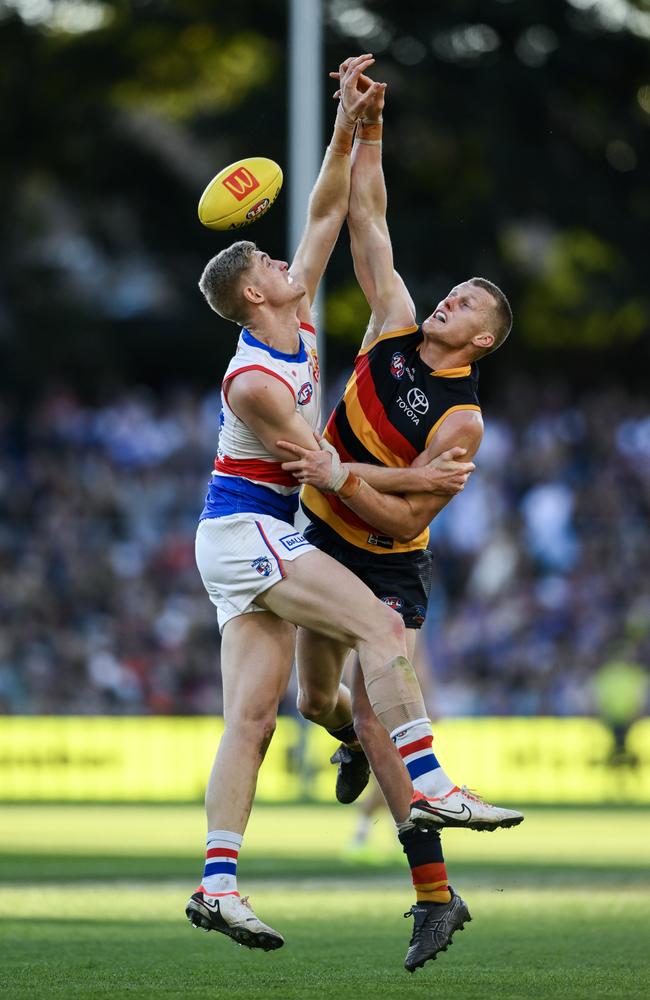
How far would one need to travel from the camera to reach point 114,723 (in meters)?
19.0

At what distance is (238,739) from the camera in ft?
24.9

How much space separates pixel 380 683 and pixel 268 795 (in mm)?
11852

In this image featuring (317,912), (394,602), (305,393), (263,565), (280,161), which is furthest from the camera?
(280,161)

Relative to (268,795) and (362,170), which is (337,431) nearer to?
(362,170)

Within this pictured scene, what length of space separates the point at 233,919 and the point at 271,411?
6.80ft

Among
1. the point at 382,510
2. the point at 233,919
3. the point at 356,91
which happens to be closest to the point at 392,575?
the point at 382,510

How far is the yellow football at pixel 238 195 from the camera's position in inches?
312

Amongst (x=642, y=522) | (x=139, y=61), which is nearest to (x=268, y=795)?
(x=642, y=522)

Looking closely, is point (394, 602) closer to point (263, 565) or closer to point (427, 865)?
point (263, 565)

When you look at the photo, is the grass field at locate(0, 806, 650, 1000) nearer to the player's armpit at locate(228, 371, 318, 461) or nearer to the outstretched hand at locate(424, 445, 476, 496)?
the outstretched hand at locate(424, 445, 476, 496)

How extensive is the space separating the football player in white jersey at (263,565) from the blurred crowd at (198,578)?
466 inches

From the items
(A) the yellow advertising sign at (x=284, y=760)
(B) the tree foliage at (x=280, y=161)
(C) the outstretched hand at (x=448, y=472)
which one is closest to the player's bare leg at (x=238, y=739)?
(C) the outstretched hand at (x=448, y=472)

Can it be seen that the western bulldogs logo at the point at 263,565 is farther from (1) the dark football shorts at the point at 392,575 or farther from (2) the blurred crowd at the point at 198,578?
(2) the blurred crowd at the point at 198,578

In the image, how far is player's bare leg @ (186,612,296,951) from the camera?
7395 mm
